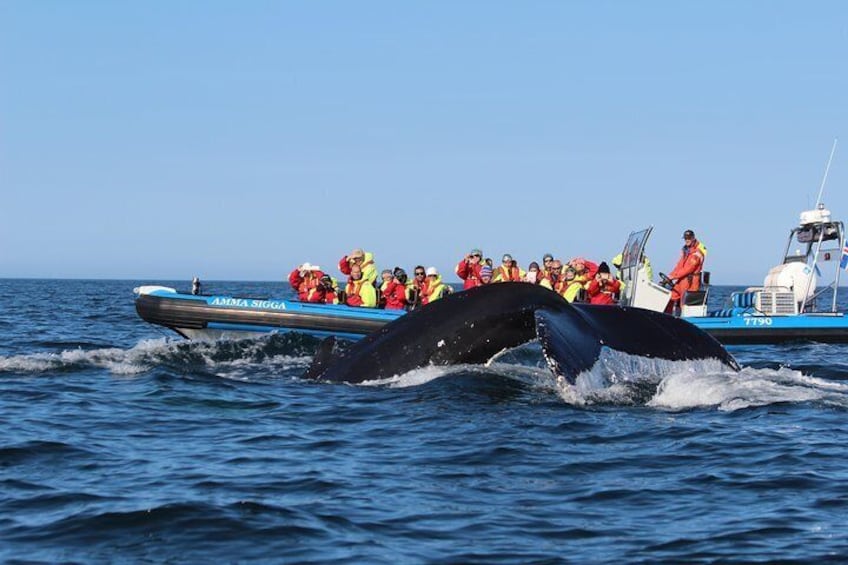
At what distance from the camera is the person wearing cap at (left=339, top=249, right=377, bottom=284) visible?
22.3 m

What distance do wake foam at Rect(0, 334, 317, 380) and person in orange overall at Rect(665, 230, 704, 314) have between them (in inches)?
282

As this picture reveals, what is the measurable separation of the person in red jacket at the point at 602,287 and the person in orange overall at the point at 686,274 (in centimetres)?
144

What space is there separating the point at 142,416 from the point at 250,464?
8.81 feet

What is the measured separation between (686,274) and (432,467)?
14247 mm

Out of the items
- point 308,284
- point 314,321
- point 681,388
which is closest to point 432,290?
point 314,321

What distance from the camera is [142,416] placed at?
400 inches

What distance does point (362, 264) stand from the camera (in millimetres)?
22406

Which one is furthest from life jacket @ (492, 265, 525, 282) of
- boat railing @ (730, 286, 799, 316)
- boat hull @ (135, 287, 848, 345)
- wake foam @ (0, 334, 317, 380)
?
wake foam @ (0, 334, 317, 380)

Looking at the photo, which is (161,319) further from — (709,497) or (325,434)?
(709,497)

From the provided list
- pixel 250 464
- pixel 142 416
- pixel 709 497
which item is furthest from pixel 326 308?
pixel 709 497

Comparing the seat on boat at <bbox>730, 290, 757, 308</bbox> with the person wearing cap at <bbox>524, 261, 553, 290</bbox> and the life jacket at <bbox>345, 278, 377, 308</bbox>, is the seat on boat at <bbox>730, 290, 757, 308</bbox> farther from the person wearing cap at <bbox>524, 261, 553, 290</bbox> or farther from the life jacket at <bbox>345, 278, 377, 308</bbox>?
the life jacket at <bbox>345, 278, 377, 308</bbox>

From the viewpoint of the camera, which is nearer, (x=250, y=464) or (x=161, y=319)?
(x=250, y=464)

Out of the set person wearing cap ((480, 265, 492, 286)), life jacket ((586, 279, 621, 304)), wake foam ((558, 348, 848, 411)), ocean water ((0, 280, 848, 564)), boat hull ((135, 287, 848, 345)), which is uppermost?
person wearing cap ((480, 265, 492, 286))

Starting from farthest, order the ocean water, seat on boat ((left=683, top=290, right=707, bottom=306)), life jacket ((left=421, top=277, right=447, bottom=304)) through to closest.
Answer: life jacket ((left=421, top=277, right=447, bottom=304)) < seat on boat ((left=683, top=290, right=707, bottom=306)) < the ocean water
